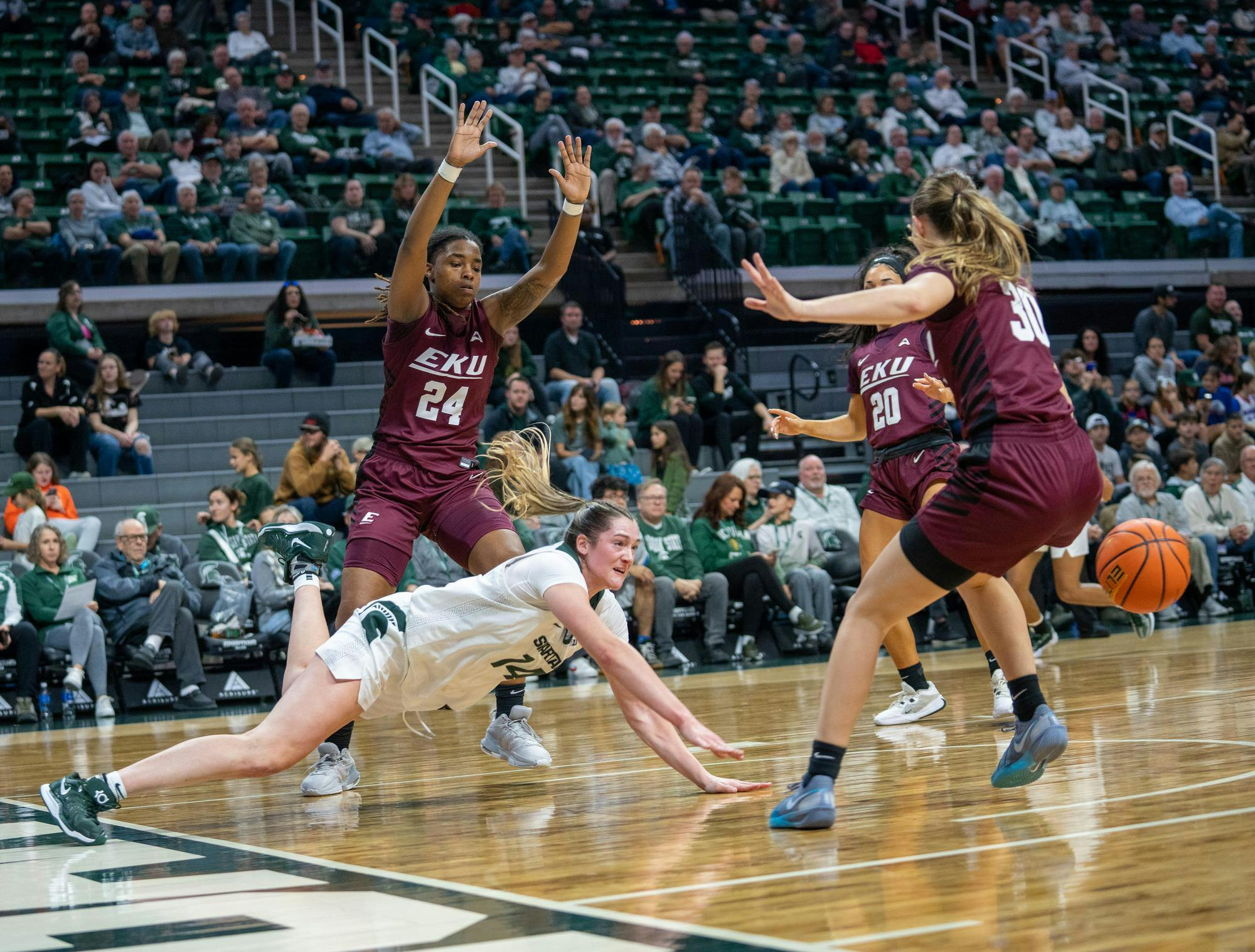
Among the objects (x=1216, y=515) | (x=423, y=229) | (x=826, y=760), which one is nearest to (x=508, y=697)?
(x=423, y=229)

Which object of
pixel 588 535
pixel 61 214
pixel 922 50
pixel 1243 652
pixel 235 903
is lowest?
pixel 1243 652

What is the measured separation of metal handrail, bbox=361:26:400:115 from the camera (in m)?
17.5

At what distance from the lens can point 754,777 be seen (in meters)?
4.86

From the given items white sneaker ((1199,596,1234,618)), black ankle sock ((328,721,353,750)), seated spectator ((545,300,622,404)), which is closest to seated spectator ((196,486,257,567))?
seated spectator ((545,300,622,404))

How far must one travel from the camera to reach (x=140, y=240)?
14.1 metres

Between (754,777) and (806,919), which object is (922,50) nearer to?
(754,777)

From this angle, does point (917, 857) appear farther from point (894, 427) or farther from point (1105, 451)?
point (1105, 451)

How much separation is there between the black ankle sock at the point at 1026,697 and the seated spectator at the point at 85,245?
11479 millimetres

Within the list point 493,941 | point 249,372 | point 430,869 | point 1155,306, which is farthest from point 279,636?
point 1155,306

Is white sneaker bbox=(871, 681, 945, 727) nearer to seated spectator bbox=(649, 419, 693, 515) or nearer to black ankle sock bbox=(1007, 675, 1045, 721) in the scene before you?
black ankle sock bbox=(1007, 675, 1045, 721)

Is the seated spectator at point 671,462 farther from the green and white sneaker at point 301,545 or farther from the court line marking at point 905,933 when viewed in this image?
the court line marking at point 905,933

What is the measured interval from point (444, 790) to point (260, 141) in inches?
460

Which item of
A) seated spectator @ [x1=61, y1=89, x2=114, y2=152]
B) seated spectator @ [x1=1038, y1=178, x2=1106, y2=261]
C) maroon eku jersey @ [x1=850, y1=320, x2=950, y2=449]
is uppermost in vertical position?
seated spectator @ [x1=61, y1=89, x2=114, y2=152]

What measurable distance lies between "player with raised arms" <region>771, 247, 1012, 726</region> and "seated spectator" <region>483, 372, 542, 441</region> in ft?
18.4
